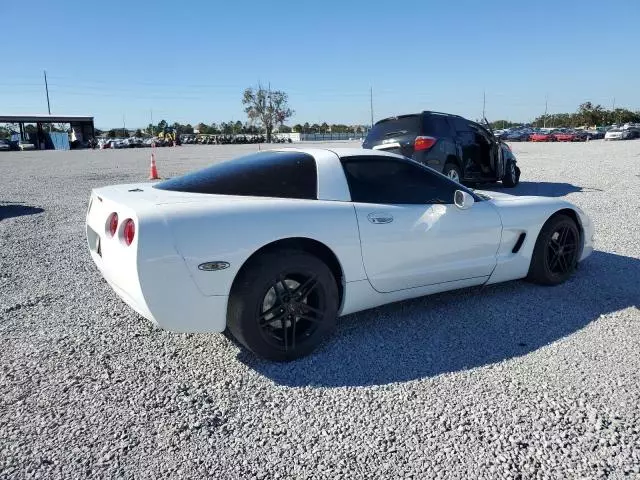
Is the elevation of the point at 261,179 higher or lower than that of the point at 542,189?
higher

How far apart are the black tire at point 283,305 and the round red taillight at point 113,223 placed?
0.86 meters

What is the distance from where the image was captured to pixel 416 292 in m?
3.75

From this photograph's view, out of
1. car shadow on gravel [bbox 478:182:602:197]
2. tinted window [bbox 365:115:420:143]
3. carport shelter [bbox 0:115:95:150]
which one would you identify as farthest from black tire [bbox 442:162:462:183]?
carport shelter [bbox 0:115:95:150]

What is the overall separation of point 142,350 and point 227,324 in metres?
0.71

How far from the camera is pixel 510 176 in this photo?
441 inches

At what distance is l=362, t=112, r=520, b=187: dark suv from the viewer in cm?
913

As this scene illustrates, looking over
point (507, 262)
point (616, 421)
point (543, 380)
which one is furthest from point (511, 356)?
point (507, 262)

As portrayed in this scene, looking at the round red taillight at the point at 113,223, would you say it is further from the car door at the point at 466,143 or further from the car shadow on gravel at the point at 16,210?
the car door at the point at 466,143

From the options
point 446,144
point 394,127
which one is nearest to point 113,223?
point 394,127

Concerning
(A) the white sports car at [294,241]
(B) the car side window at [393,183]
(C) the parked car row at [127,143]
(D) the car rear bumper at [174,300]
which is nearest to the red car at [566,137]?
Result: (C) the parked car row at [127,143]

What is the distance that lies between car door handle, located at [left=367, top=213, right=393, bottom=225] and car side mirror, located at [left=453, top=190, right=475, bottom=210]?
0.67 metres

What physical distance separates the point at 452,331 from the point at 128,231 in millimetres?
2310

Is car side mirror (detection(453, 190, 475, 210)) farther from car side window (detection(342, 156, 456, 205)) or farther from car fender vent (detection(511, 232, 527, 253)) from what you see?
car fender vent (detection(511, 232, 527, 253))

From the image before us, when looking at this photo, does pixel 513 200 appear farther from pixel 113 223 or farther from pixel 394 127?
pixel 394 127
